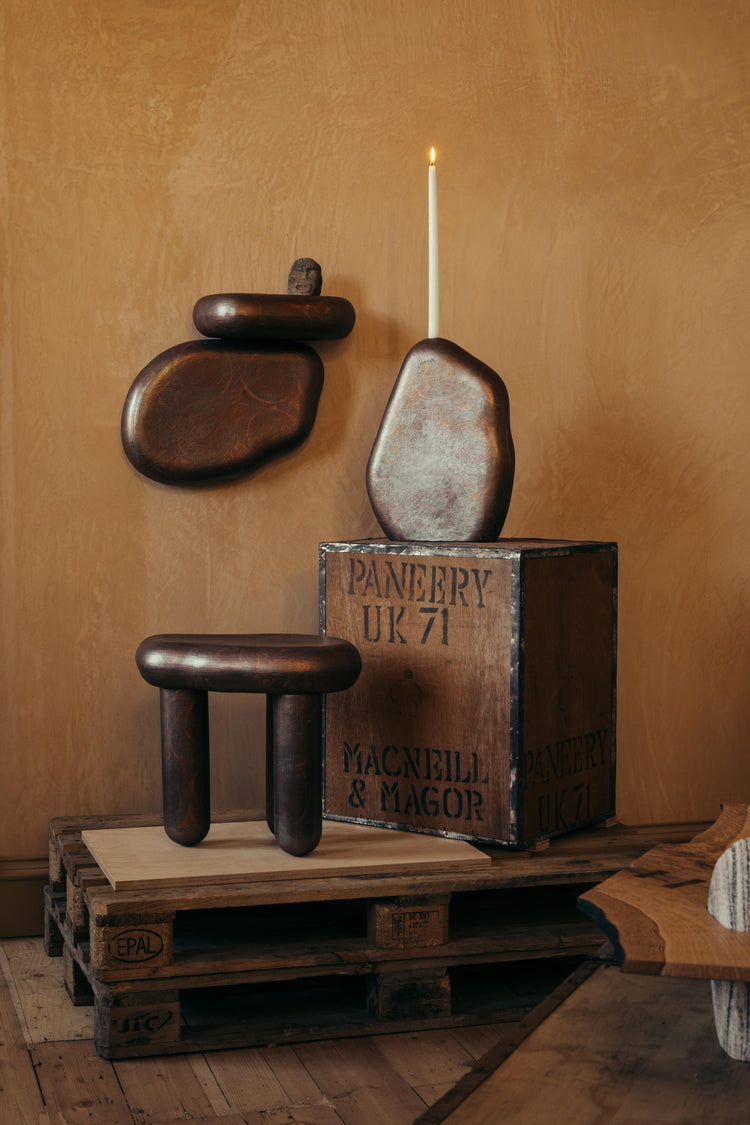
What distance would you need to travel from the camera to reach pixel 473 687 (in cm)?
201

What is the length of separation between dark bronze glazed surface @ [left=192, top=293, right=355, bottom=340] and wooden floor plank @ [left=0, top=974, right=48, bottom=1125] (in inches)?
49.7

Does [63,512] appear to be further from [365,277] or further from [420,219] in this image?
[420,219]

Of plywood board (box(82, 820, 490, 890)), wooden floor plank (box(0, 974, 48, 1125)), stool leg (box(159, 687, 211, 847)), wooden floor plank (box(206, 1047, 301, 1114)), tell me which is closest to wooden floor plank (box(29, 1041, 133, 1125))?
wooden floor plank (box(0, 974, 48, 1125))

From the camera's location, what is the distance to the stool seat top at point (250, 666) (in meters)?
1.85

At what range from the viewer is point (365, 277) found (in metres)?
2.43

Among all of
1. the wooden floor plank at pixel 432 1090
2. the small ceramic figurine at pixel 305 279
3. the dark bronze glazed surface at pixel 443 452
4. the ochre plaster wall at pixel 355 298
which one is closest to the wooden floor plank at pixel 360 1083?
the wooden floor plank at pixel 432 1090

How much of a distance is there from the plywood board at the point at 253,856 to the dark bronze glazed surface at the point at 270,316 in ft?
3.05

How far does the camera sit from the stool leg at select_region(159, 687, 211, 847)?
6.31 ft

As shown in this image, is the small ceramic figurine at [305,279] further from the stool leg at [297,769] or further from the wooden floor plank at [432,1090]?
the wooden floor plank at [432,1090]

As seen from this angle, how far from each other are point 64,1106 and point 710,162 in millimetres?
2227

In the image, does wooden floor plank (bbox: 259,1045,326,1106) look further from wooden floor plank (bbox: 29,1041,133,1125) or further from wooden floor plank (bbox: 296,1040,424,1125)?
wooden floor plank (bbox: 29,1041,133,1125)

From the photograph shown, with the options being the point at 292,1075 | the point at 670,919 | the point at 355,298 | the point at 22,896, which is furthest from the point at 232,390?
the point at 670,919

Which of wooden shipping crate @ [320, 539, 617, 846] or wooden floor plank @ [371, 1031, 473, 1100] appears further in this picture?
wooden shipping crate @ [320, 539, 617, 846]

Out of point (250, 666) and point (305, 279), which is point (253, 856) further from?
point (305, 279)
